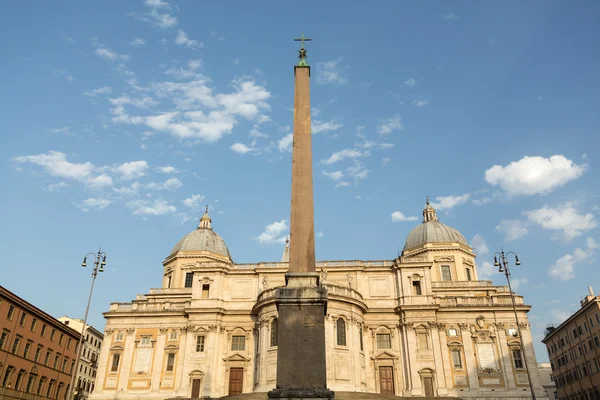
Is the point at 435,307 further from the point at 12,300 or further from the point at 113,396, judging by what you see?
the point at 12,300

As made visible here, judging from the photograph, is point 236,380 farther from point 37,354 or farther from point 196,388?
point 37,354

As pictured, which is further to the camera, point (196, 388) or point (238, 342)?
point (238, 342)

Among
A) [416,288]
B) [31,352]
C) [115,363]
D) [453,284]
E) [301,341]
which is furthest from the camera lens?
[453,284]

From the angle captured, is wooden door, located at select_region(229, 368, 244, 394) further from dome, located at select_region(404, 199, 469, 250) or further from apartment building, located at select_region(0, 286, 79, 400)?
dome, located at select_region(404, 199, 469, 250)

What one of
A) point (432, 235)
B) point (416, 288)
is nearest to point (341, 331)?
point (416, 288)

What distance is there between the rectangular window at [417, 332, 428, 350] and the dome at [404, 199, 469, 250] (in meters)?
13.2

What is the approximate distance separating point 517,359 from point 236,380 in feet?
76.3

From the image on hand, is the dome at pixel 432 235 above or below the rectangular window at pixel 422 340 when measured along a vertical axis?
above

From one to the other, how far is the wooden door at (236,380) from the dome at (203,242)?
669 inches

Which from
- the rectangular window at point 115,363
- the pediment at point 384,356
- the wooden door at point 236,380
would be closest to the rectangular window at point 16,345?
the rectangular window at point 115,363

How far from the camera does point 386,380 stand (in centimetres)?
3966

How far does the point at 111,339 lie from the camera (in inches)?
1663

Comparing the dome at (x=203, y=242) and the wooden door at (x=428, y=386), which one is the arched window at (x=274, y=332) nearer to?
the wooden door at (x=428, y=386)

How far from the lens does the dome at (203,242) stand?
2130 inches
